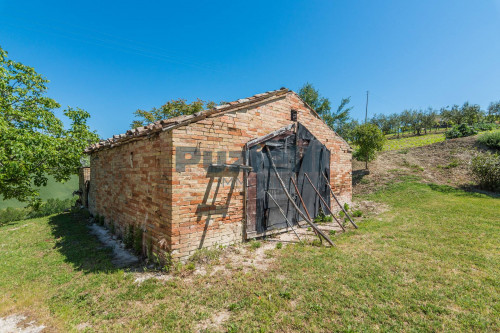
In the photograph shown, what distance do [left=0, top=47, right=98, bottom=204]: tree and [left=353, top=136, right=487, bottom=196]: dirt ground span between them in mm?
17557

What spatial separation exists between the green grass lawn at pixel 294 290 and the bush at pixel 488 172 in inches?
335

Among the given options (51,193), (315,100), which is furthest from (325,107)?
(51,193)

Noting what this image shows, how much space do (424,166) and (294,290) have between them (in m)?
18.3

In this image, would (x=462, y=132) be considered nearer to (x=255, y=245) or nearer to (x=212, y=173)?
(x=255, y=245)

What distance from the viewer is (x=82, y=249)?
18.1 feet

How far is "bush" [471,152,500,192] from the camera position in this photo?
11289 mm

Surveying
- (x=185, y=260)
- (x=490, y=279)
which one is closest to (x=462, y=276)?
A: (x=490, y=279)

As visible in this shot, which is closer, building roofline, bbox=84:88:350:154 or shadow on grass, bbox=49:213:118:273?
building roofline, bbox=84:88:350:154

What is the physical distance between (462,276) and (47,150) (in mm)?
15046

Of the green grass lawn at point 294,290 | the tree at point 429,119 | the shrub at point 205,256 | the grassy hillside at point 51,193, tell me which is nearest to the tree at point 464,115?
the tree at point 429,119

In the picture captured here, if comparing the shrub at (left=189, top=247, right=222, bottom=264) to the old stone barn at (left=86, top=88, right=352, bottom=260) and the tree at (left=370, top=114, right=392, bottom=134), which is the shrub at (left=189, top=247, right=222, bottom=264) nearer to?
the old stone barn at (left=86, top=88, right=352, bottom=260)

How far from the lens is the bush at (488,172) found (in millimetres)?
11289

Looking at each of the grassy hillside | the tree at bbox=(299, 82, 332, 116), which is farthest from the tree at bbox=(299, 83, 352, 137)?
the grassy hillside

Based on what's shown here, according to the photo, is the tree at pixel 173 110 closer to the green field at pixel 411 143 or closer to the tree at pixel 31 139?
the tree at pixel 31 139
